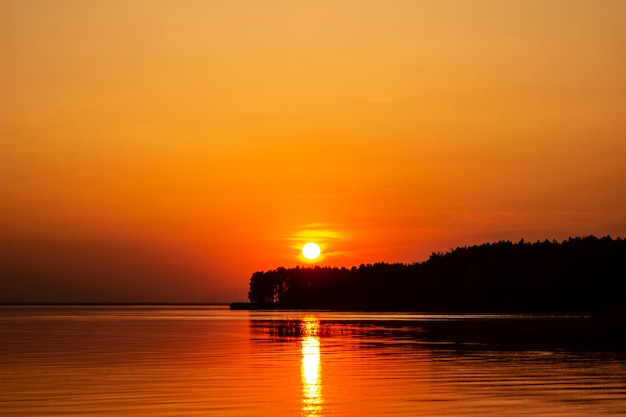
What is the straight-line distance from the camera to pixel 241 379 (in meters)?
42.6

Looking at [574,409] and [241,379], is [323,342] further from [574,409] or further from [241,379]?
[574,409]

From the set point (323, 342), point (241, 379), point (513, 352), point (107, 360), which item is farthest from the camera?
point (323, 342)

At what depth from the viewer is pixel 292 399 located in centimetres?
3491

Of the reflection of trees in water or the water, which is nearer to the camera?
the water

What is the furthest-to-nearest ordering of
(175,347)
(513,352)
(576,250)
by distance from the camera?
(576,250) < (175,347) < (513,352)

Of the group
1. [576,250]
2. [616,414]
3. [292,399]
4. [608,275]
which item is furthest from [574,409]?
[576,250]

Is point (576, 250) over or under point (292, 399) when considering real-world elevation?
over

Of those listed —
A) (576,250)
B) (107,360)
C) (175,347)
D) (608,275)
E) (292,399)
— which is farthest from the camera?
(576,250)

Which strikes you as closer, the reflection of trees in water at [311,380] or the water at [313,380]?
the water at [313,380]

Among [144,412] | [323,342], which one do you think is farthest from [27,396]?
[323,342]

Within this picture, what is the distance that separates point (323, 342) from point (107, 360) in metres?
24.2

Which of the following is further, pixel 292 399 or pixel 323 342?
pixel 323 342

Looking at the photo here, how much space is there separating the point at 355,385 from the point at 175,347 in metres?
29.6

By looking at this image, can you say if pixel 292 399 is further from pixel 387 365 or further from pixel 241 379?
pixel 387 365
